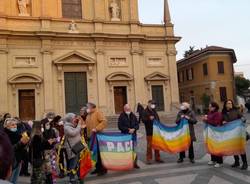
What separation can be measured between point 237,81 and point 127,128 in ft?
172

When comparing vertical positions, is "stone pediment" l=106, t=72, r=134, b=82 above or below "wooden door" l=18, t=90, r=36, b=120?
above

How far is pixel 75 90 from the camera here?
96.2 feet

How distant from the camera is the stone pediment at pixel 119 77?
2971 cm

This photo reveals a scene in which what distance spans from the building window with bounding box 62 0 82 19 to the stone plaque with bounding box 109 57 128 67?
16.1ft

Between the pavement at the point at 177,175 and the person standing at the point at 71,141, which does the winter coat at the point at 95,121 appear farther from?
the person standing at the point at 71,141

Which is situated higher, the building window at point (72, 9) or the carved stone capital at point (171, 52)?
the building window at point (72, 9)

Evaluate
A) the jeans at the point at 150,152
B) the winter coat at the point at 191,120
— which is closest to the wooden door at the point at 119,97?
the jeans at the point at 150,152

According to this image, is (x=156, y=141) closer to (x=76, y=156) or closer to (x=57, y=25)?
(x=76, y=156)

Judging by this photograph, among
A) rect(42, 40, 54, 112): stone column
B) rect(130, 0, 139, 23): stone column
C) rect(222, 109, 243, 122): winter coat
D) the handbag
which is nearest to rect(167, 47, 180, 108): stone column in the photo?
rect(130, 0, 139, 23): stone column

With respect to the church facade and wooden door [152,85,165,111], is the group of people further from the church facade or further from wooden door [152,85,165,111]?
wooden door [152,85,165,111]

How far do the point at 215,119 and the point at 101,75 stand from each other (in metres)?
20.3

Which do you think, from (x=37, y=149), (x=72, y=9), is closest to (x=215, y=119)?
(x=37, y=149)

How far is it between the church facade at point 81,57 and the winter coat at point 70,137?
20.3 metres

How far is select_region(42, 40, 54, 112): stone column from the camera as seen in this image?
27.8 meters
